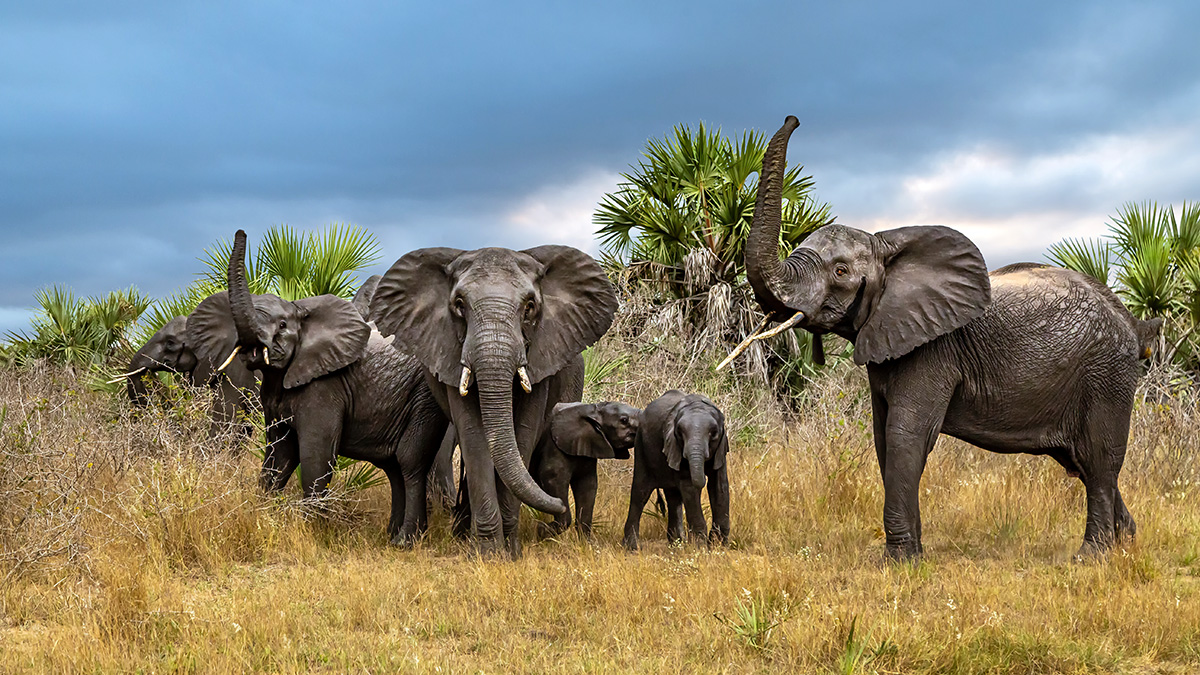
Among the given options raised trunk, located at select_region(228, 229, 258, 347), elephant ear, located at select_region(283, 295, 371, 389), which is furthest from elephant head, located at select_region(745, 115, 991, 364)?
raised trunk, located at select_region(228, 229, 258, 347)

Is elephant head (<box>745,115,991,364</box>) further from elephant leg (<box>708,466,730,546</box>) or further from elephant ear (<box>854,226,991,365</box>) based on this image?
elephant leg (<box>708,466,730,546</box>)

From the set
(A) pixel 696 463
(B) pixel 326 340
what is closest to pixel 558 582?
(A) pixel 696 463

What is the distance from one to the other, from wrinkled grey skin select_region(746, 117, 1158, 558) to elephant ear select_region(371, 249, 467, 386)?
2331 mm

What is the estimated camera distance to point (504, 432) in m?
7.38

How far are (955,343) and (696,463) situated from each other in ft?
6.49

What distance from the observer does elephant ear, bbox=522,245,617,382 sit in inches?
307

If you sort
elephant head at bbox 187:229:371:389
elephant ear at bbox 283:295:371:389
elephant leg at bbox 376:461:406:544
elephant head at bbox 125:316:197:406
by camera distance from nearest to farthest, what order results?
elephant head at bbox 187:229:371:389, elephant ear at bbox 283:295:371:389, elephant leg at bbox 376:461:406:544, elephant head at bbox 125:316:197:406

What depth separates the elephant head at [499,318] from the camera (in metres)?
7.27

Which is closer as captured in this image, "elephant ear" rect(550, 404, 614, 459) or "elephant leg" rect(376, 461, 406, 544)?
"elephant ear" rect(550, 404, 614, 459)

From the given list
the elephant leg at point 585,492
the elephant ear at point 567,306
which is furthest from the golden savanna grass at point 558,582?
the elephant ear at point 567,306

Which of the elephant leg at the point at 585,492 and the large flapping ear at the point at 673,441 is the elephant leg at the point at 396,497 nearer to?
the elephant leg at the point at 585,492

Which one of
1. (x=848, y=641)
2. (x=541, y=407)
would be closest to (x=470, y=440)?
(x=541, y=407)

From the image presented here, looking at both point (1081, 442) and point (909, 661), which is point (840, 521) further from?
point (909, 661)

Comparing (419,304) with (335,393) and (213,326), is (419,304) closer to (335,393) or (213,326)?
(335,393)
